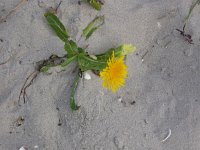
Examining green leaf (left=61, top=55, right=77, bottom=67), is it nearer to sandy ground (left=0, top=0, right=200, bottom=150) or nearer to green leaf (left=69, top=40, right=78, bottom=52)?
green leaf (left=69, top=40, right=78, bottom=52)

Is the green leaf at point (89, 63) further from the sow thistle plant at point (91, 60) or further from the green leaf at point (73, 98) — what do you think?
the green leaf at point (73, 98)

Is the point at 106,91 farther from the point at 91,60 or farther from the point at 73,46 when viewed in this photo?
the point at 73,46

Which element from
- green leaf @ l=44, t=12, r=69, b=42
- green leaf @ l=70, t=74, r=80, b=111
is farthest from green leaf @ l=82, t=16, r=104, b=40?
green leaf @ l=70, t=74, r=80, b=111

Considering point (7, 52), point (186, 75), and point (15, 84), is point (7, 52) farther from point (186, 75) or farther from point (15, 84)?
point (186, 75)

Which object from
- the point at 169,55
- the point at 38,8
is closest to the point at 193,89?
the point at 169,55

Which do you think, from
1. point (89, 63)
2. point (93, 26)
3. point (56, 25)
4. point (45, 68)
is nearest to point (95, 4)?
point (93, 26)

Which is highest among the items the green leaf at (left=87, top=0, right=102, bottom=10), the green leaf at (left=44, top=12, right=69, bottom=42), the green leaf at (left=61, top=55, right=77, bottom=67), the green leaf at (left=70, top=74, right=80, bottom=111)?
the green leaf at (left=87, top=0, right=102, bottom=10)
